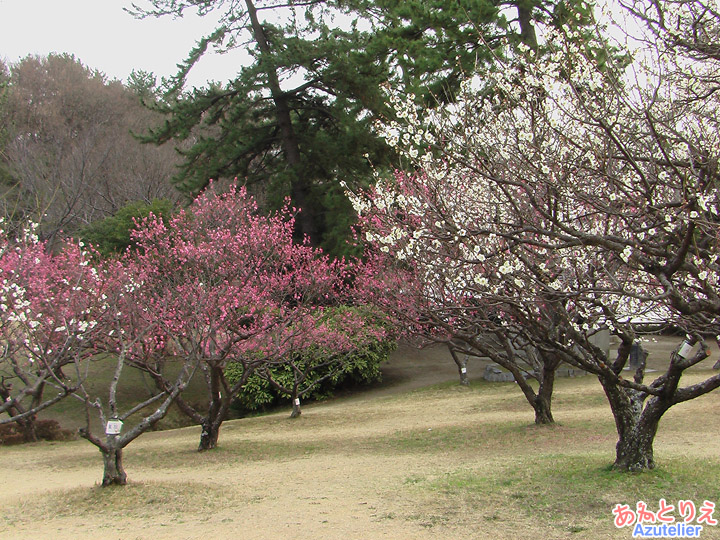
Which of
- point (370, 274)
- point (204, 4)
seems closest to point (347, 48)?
point (204, 4)

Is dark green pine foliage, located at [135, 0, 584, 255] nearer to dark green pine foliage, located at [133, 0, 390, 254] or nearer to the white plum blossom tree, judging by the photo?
dark green pine foliage, located at [133, 0, 390, 254]

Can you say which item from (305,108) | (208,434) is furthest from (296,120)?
(208,434)

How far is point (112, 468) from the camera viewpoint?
7.05 m

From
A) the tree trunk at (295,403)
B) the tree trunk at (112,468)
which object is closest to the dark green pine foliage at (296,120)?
the tree trunk at (295,403)

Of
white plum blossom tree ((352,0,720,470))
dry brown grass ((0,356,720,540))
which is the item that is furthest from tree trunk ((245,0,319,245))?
white plum blossom tree ((352,0,720,470))

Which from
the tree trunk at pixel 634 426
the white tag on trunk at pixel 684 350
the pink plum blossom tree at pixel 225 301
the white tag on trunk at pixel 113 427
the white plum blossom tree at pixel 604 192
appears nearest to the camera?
the white plum blossom tree at pixel 604 192

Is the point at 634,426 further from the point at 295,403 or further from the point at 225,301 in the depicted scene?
the point at 295,403

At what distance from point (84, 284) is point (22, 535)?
6.52 m

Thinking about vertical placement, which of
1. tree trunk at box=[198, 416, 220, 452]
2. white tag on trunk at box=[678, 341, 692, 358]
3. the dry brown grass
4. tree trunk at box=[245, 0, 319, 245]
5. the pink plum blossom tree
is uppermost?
tree trunk at box=[245, 0, 319, 245]

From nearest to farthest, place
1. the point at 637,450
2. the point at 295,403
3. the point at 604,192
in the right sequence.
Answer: the point at 604,192 < the point at 637,450 < the point at 295,403

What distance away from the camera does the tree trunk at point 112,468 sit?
7004mm

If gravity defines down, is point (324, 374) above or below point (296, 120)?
below

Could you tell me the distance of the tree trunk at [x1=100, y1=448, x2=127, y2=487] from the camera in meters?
7.00

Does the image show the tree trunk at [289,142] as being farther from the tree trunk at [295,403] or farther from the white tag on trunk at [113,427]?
the white tag on trunk at [113,427]
